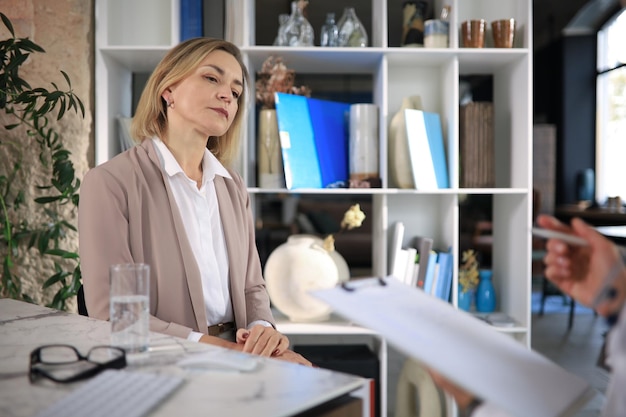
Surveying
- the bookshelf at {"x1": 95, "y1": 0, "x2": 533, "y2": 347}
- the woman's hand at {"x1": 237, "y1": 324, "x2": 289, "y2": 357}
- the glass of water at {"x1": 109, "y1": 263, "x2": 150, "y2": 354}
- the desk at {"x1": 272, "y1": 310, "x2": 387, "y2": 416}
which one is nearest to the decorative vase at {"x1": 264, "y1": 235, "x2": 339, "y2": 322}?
the desk at {"x1": 272, "y1": 310, "x2": 387, "y2": 416}

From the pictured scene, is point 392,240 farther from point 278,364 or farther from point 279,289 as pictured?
point 278,364

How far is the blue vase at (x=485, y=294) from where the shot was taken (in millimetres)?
3297

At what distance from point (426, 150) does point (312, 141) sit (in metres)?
0.52

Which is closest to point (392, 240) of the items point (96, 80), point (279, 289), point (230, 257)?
point (279, 289)

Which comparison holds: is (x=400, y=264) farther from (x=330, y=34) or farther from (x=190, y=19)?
(x=190, y=19)

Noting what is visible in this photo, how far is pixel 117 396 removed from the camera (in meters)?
0.98

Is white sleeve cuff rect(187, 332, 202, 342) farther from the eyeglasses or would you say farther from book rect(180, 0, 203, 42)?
book rect(180, 0, 203, 42)

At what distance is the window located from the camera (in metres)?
8.45

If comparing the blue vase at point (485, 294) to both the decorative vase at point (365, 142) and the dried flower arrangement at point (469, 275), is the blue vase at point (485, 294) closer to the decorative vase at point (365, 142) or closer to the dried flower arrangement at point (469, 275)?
the dried flower arrangement at point (469, 275)

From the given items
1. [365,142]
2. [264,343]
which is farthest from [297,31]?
[264,343]

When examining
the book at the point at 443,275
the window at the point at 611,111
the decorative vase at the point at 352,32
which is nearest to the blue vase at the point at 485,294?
the book at the point at 443,275

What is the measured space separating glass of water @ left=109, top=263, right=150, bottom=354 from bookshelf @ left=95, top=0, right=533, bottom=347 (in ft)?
5.73

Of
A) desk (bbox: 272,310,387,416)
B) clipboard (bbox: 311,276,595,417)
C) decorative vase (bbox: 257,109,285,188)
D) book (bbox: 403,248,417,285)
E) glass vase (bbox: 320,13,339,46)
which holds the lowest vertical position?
desk (bbox: 272,310,387,416)

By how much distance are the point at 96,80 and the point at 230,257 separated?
1.31 meters
